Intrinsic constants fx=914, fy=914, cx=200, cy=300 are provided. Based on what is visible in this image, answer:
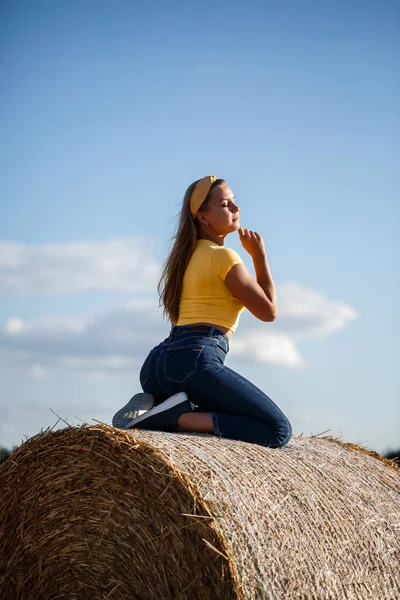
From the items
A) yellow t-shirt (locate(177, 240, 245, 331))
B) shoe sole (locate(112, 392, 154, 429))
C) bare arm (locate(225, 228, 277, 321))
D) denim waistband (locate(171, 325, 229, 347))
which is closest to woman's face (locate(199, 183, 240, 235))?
yellow t-shirt (locate(177, 240, 245, 331))

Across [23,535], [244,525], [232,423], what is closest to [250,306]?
[232,423]

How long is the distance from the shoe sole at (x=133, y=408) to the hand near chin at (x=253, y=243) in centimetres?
96

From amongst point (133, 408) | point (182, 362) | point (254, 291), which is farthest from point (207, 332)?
point (133, 408)

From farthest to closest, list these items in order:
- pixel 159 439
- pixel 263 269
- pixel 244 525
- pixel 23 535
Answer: pixel 263 269
pixel 23 535
pixel 159 439
pixel 244 525

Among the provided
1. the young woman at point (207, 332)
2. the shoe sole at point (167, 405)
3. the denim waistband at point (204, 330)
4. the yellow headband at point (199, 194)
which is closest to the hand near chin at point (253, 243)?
the young woman at point (207, 332)

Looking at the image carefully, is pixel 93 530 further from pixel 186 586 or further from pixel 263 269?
pixel 263 269

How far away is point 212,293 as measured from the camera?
4836 mm

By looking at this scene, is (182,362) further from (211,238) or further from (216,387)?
(211,238)

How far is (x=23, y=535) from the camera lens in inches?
177

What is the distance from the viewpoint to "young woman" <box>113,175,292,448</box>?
4602mm

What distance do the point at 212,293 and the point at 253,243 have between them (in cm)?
39

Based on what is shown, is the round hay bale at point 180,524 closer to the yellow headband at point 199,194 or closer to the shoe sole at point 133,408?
the shoe sole at point 133,408

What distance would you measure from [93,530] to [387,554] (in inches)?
60.8

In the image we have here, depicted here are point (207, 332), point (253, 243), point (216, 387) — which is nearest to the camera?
point (216, 387)
